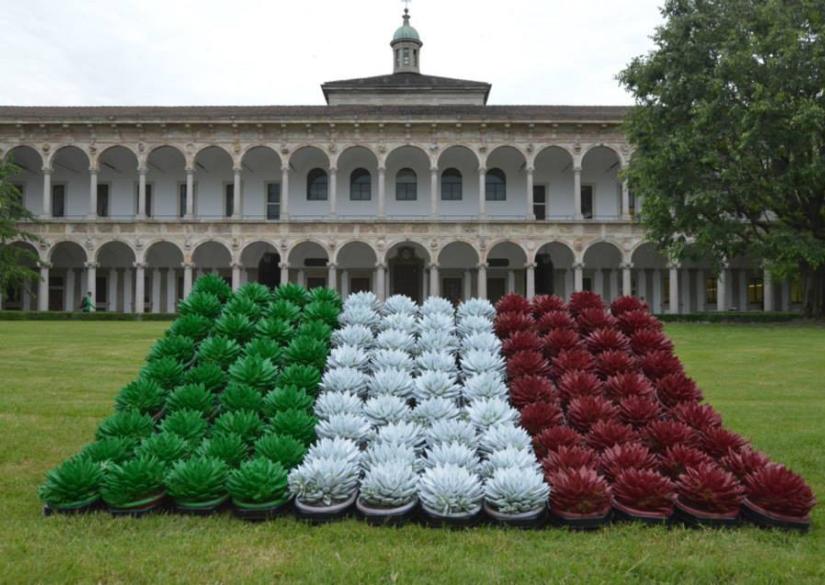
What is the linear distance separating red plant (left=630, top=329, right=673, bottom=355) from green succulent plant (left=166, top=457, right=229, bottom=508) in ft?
12.1

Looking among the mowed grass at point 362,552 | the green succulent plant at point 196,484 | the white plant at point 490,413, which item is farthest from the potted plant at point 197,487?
the white plant at point 490,413

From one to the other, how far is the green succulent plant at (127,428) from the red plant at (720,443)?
402 centimetres

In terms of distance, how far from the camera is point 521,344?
5980 millimetres

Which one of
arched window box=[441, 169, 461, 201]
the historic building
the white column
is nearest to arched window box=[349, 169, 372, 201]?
the historic building

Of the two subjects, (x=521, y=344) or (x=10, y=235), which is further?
(x=10, y=235)

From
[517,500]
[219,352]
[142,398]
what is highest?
[219,352]

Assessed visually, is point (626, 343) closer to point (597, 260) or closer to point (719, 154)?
point (719, 154)

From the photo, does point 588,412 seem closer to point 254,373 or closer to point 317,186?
point 254,373

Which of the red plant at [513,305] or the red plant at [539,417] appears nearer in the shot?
the red plant at [539,417]

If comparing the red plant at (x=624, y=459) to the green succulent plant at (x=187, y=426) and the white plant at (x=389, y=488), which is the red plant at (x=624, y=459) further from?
the green succulent plant at (x=187, y=426)

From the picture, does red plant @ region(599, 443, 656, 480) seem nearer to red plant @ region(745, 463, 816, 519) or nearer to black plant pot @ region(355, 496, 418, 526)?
red plant @ region(745, 463, 816, 519)

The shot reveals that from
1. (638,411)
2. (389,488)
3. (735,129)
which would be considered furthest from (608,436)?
(735,129)

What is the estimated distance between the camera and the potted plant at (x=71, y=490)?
4.19 m

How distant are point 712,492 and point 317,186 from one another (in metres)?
37.3
